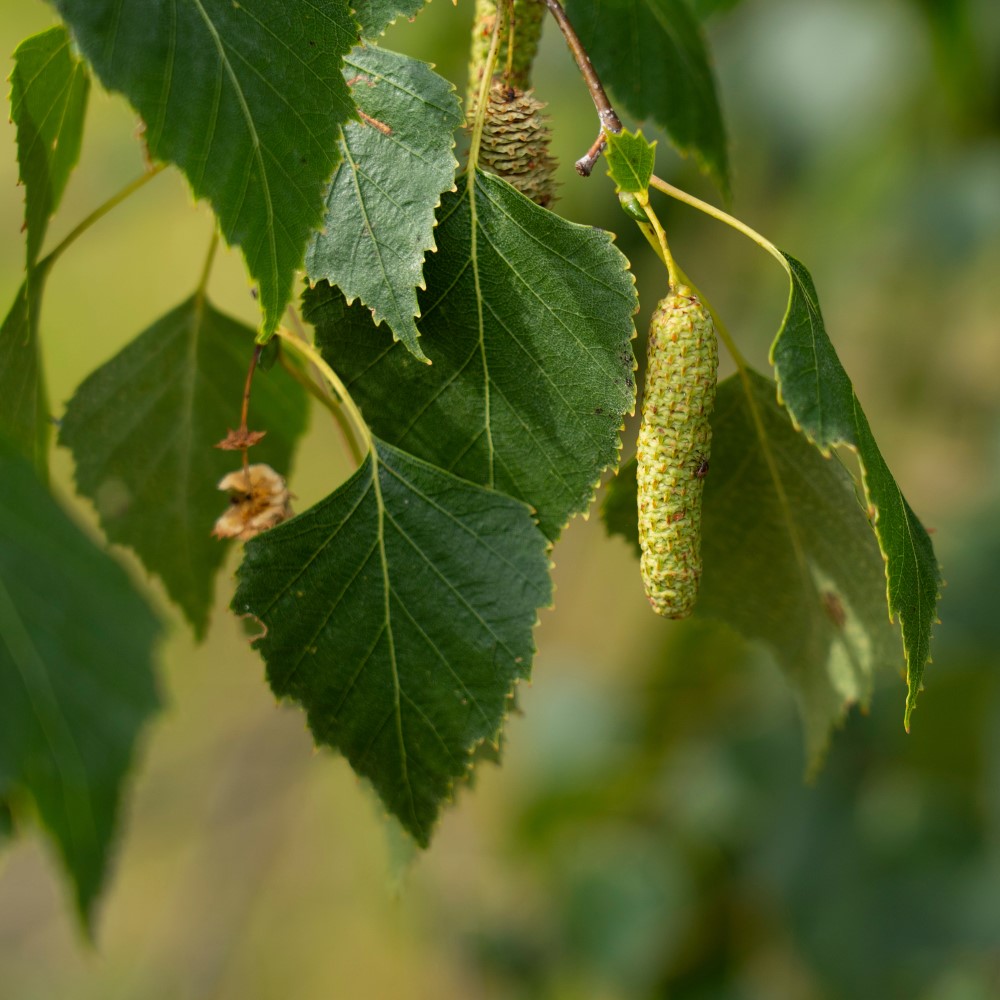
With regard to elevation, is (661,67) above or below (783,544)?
above

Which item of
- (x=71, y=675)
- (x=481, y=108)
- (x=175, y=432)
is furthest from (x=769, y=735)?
(x=71, y=675)

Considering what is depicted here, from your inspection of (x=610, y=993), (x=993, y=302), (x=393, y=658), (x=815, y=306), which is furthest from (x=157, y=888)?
(x=815, y=306)

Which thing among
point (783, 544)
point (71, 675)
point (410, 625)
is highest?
point (71, 675)

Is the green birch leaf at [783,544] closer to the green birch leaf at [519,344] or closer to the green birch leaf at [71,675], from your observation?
the green birch leaf at [519,344]

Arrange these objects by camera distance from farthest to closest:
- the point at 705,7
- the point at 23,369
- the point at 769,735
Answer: the point at 769,735
the point at 705,7
the point at 23,369

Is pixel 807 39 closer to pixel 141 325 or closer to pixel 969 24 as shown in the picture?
pixel 969 24

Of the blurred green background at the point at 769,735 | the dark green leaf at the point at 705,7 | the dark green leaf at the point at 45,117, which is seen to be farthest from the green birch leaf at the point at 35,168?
the blurred green background at the point at 769,735

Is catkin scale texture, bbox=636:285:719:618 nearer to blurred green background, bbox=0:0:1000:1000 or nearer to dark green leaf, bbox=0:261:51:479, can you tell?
dark green leaf, bbox=0:261:51:479

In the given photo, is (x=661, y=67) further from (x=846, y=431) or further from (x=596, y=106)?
(x=846, y=431)
